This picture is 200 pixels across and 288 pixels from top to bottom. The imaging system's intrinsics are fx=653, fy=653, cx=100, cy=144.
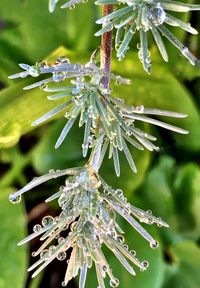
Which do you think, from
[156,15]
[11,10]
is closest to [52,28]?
[11,10]

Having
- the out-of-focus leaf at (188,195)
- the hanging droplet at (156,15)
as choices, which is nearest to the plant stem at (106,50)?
the hanging droplet at (156,15)

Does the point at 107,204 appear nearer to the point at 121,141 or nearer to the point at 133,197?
the point at 121,141

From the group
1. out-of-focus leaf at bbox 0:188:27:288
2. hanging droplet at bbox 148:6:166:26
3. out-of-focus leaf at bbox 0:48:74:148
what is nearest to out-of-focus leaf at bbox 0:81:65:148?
out-of-focus leaf at bbox 0:48:74:148

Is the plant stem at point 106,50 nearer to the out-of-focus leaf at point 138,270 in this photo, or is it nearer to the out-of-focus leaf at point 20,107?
the out-of-focus leaf at point 20,107

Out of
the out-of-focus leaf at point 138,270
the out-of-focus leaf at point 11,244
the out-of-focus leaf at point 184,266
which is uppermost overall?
the out-of-focus leaf at point 11,244

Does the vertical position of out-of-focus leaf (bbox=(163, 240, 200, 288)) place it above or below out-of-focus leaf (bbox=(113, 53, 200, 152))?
below

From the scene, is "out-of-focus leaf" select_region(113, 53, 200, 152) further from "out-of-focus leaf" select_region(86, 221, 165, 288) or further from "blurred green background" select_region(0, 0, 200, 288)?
"out-of-focus leaf" select_region(86, 221, 165, 288)

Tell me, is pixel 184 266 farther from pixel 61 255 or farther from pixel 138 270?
pixel 61 255

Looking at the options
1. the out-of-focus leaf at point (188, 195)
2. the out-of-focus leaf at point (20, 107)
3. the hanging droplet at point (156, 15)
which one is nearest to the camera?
the hanging droplet at point (156, 15)
